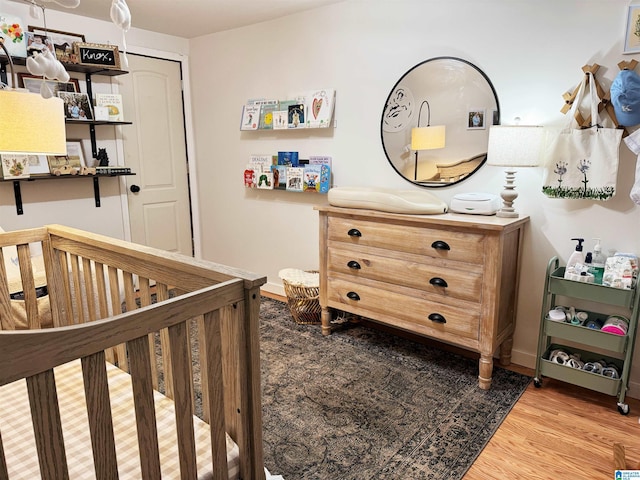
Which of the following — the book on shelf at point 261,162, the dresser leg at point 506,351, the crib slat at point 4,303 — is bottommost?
the dresser leg at point 506,351

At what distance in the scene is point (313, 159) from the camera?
3.44 m

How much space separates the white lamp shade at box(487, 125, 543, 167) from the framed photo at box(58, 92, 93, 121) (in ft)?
9.68

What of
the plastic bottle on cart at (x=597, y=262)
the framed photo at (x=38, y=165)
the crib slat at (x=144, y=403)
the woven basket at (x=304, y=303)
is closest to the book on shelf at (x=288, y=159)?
the woven basket at (x=304, y=303)

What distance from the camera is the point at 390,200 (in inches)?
102

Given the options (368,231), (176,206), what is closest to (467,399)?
(368,231)

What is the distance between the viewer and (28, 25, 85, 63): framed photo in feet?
10.3

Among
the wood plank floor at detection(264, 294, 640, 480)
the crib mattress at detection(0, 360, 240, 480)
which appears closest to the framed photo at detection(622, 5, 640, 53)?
the wood plank floor at detection(264, 294, 640, 480)

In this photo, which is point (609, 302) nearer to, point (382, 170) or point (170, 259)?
point (382, 170)

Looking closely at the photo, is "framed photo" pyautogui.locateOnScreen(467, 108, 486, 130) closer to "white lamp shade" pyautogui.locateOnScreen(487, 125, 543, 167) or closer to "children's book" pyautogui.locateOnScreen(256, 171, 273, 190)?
"white lamp shade" pyautogui.locateOnScreen(487, 125, 543, 167)

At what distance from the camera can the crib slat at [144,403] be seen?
1.00m

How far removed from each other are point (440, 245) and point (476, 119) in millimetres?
819

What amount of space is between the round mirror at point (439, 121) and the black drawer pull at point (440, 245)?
20.7 inches

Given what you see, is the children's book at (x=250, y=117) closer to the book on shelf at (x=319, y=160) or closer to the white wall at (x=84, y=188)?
the book on shelf at (x=319, y=160)

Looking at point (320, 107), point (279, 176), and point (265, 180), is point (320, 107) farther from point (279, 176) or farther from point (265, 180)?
point (265, 180)
